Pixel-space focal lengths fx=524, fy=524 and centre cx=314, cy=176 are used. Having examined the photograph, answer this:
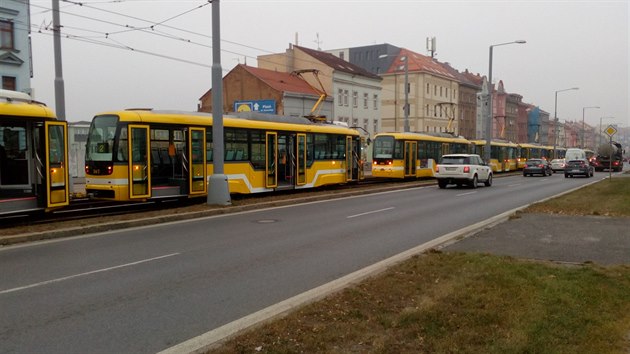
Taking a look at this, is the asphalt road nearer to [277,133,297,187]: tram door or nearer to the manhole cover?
the manhole cover

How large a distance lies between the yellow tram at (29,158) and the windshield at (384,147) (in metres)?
20.5

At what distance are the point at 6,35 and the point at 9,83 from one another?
120 inches

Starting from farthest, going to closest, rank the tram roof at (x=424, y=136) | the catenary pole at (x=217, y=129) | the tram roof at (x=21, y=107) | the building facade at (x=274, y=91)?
the building facade at (x=274, y=91) → the tram roof at (x=424, y=136) → the catenary pole at (x=217, y=129) → the tram roof at (x=21, y=107)

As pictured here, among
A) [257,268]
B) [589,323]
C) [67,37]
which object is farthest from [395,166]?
[589,323]

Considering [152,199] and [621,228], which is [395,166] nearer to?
[152,199]

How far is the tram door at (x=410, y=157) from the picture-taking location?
31156mm

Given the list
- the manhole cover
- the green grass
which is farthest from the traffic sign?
the green grass

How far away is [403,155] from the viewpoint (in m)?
30.7

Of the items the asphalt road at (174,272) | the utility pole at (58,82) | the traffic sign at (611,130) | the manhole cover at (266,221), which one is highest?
the utility pole at (58,82)

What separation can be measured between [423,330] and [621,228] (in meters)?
8.65

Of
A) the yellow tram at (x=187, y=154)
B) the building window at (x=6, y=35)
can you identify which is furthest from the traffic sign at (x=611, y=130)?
the building window at (x=6, y=35)

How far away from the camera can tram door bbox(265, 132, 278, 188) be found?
19953mm

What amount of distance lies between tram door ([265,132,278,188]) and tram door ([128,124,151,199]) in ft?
17.6

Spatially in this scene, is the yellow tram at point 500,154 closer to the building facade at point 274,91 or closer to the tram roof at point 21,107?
the building facade at point 274,91
